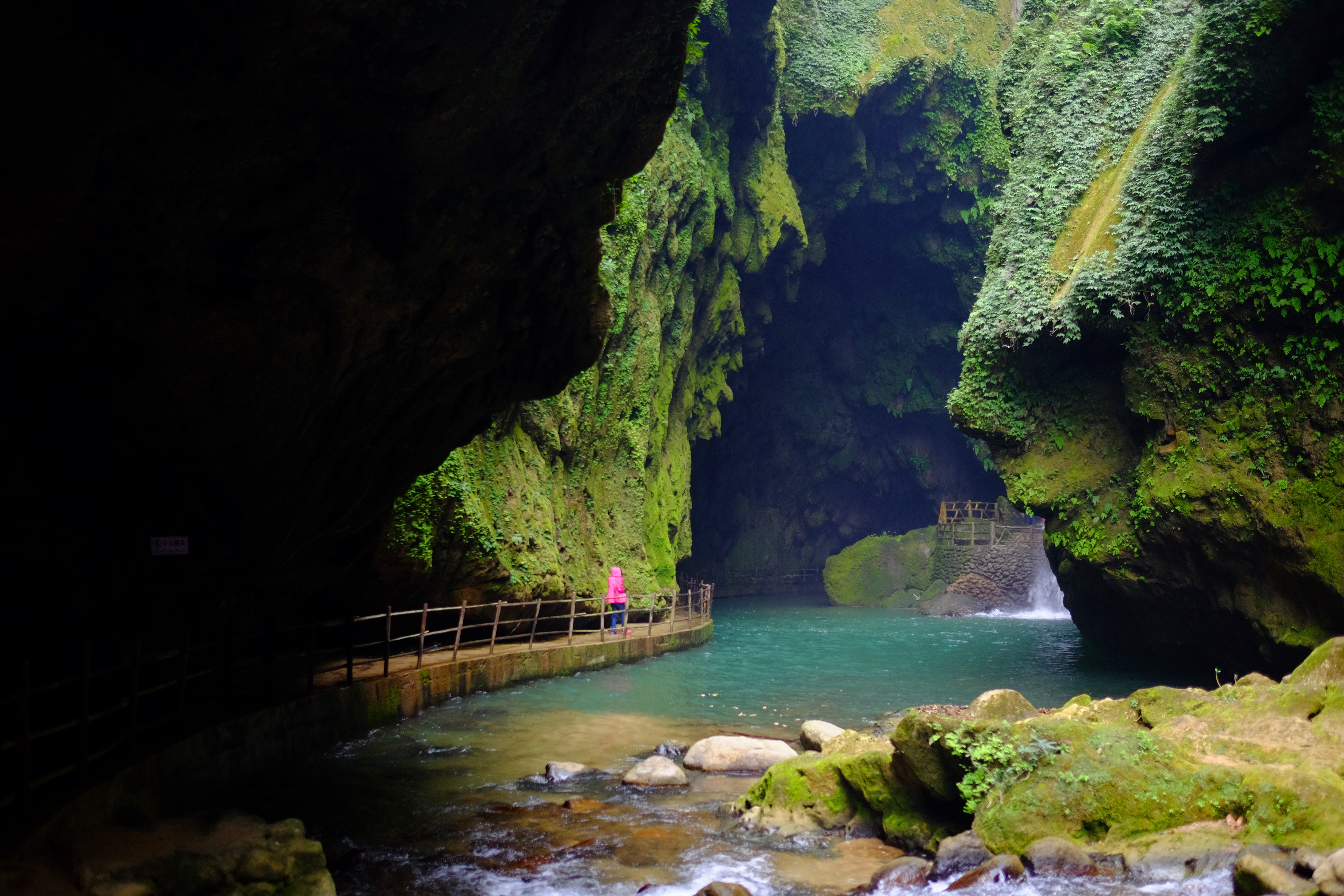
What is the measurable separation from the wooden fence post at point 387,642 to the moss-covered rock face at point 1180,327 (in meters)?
11.2

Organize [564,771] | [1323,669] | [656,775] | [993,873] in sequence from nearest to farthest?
[993,873] → [1323,669] → [656,775] → [564,771]

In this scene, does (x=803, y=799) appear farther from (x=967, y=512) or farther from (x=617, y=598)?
(x=967, y=512)

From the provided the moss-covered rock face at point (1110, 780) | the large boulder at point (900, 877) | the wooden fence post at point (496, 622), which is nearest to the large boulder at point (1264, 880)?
the moss-covered rock face at point (1110, 780)

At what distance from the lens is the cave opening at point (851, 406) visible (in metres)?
38.8

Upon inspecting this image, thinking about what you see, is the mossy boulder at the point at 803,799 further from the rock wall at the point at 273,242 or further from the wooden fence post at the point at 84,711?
the wooden fence post at the point at 84,711

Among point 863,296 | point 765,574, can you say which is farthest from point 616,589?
point 863,296

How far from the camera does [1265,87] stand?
14.5 metres

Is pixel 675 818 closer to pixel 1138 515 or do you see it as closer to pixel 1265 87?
pixel 1138 515

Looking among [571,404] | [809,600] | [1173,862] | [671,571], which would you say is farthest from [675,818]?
[809,600]

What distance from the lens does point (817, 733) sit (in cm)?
1087

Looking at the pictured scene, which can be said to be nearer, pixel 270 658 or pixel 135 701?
pixel 135 701

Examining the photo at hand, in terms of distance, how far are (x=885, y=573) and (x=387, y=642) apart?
29.3m

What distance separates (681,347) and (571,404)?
7.34 m

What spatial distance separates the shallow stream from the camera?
6.84 m
